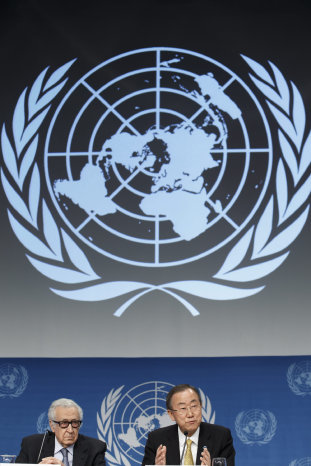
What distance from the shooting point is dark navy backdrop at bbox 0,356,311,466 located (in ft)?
16.6

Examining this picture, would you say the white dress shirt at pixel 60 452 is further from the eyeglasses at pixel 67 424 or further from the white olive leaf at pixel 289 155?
the white olive leaf at pixel 289 155

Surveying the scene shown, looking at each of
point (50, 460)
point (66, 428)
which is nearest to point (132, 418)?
point (66, 428)

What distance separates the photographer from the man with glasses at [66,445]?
3.74 m

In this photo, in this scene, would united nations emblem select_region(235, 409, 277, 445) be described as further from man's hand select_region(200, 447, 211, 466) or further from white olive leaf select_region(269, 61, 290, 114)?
white olive leaf select_region(269, 61, 290, 114)

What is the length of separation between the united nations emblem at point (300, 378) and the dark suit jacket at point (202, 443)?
1.31 m

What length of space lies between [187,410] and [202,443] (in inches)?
7.1

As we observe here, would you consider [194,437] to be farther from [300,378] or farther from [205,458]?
[300,378]

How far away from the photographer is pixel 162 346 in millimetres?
5148

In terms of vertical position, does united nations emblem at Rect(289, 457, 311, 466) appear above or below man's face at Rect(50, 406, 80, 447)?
above

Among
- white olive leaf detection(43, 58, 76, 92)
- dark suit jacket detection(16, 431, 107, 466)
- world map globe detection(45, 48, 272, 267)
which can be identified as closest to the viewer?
dark suit jacket detection(16, 431, 107, 466)

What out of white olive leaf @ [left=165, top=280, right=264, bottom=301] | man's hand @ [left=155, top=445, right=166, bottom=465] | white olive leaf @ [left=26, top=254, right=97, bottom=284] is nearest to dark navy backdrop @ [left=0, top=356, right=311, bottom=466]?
white olive leaf @ [left=165, top=280, right=264, bottom=301]

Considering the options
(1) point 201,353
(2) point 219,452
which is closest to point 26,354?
(1) point 201,353

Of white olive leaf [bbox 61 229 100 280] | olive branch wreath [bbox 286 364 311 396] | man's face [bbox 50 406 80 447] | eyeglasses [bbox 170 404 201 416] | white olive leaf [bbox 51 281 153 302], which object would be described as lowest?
man's face [bbox 50 406 80 447]

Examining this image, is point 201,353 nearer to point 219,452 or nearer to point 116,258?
point 116,258
